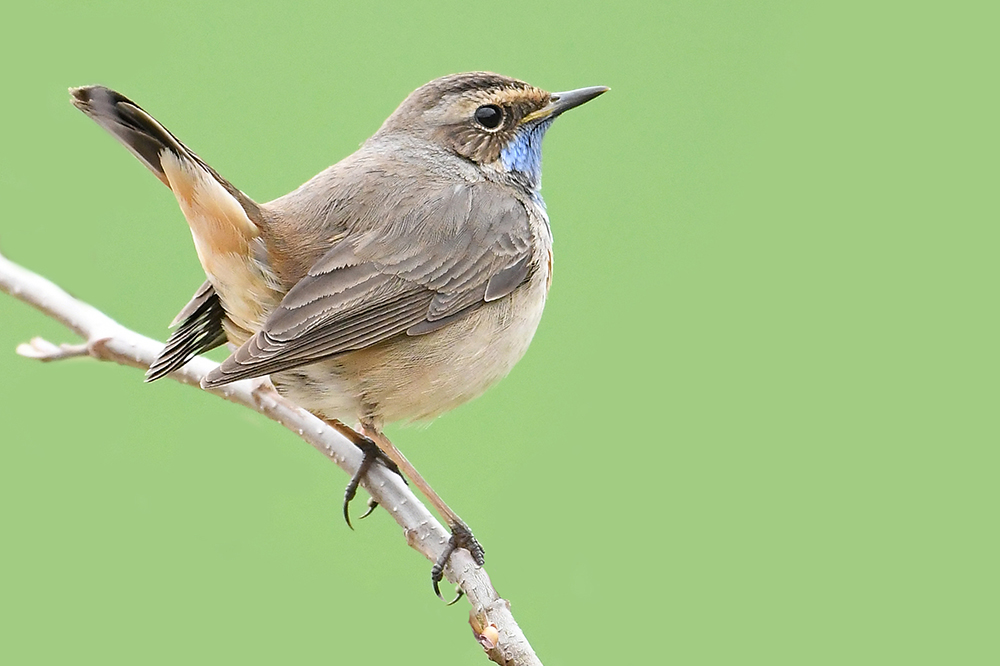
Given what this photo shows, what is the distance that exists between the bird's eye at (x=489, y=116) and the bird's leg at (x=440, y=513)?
140 centimetres

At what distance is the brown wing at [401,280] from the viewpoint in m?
3.85

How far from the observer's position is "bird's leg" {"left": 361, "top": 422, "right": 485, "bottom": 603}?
4.01 m

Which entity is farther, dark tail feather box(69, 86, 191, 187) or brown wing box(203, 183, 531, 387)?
brown wing box(203, 183, 531, 387)

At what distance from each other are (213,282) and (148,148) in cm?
58

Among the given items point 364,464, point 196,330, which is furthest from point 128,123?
point 364,464

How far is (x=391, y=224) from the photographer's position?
4.27 meters

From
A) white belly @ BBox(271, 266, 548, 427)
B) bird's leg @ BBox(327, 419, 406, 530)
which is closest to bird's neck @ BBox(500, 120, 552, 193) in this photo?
white belly @ BBox(271, 266, 548, 427)

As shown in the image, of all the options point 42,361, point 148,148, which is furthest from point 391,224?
point 42,361

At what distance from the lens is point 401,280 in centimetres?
419

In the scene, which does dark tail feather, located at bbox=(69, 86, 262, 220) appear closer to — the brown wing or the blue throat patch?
the brown wing

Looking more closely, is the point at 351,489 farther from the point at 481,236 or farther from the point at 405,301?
the point at 481,236

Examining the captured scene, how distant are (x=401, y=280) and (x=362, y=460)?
2.57ft

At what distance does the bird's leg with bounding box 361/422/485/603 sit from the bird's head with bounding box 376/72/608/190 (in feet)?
4.20

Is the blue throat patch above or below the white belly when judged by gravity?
above
